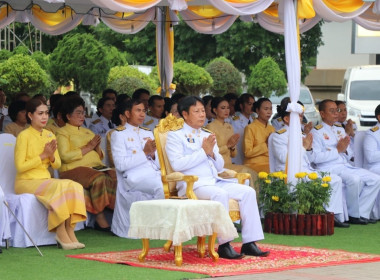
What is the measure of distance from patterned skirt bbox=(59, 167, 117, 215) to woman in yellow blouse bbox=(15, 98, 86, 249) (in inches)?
36.7

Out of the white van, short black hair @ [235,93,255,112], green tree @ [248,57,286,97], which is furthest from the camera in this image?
green tree @ [248,57,286,97]

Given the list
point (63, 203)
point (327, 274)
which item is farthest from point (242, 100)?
point (327, 274)

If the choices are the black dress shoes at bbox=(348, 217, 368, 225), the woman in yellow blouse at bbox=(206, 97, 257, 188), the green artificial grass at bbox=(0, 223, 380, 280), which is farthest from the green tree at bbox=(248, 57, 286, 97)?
the green artificial grass at bbox=(0, 223, 380, 280)

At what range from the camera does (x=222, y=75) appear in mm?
32719

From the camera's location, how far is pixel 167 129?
10.2 m

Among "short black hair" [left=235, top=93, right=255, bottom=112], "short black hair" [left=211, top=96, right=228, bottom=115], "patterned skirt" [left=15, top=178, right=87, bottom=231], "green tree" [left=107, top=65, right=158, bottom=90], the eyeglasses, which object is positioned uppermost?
"green tree" [left=107, top=65, right=158, bottom=90]

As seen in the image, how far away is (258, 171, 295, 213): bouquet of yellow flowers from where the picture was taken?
1178 cm

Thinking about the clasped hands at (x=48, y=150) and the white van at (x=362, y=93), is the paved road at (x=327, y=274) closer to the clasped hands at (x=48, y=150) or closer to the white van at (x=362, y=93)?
the clasped hands at (x=48, y=150)

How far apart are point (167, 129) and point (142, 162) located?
4.96 feet

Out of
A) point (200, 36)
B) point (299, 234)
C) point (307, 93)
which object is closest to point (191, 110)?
point (299, 234)

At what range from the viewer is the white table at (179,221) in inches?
355

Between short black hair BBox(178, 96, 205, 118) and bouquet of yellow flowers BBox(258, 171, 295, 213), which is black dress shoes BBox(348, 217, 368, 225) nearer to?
bouquet of yellow flowers BBox(258, 171, 295, 213)

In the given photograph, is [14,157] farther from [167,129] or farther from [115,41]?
[115,41]

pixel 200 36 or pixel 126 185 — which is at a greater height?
pixel 200 36
